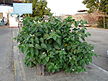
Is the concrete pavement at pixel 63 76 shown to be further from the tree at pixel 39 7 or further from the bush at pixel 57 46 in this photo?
the tree at pixel 39 7

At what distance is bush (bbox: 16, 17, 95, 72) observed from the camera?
13.1ft

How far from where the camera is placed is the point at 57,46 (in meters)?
4.12

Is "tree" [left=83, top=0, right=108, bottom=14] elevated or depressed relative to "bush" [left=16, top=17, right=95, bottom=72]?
elevated

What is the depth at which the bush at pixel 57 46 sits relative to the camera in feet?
13.1

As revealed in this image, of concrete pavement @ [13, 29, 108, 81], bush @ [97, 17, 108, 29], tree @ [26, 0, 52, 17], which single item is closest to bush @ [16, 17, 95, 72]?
concrete pavement @ [13, 29, 108, 81]

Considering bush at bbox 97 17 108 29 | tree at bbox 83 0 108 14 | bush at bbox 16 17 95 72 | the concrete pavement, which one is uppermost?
tree at bbox 83 0 108 14

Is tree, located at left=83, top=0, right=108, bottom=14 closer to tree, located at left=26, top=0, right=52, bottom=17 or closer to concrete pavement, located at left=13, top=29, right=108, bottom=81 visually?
tree, located at left=26, top=0, right=52, bottom=17

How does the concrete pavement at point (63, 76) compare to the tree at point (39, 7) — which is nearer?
the concrete pavement at point (63, 76)

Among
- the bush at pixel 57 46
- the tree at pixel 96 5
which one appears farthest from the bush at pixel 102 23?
the bush at pixel 57 46

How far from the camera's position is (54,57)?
4059mm

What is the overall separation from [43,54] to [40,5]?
25.7m

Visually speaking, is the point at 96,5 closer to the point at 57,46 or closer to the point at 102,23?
the point at 102,23

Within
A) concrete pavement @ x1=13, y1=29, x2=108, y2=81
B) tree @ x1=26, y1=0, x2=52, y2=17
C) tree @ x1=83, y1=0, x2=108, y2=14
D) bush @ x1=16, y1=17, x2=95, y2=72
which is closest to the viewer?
bush @ x1=16, y1=17, x2=95, y2=72

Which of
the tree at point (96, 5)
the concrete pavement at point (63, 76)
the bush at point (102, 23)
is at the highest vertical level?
the tree at point (96, 5)
